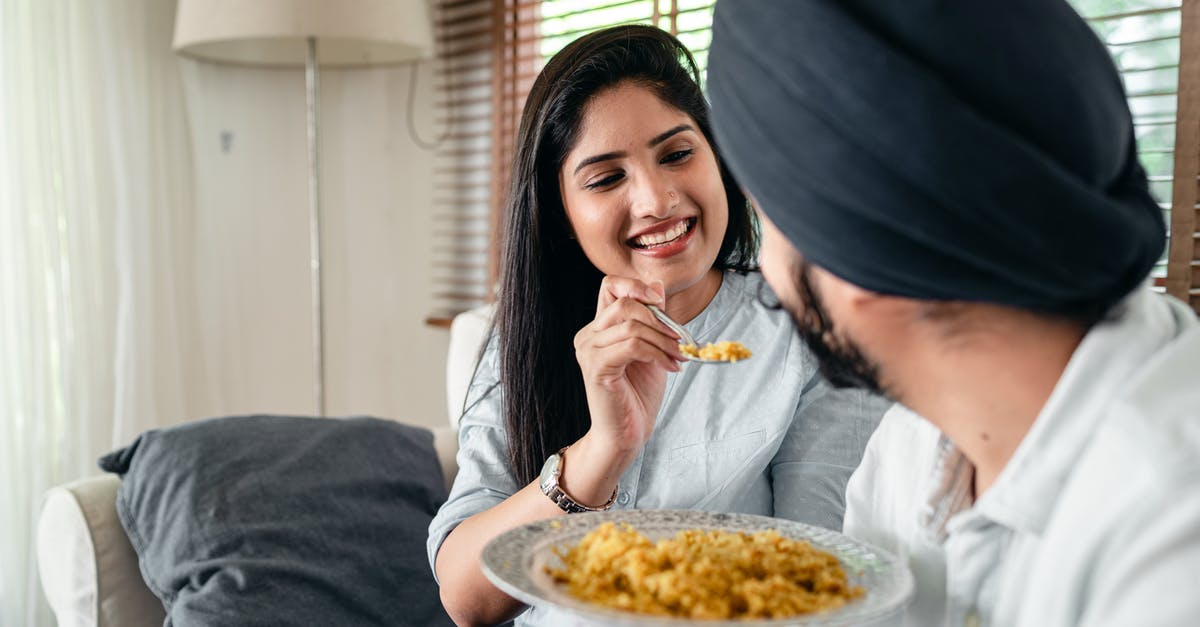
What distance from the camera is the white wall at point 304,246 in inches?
126

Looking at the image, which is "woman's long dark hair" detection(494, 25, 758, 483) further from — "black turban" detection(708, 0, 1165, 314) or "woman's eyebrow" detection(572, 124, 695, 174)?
"black turban" detection(708, 0, 1165, 314)

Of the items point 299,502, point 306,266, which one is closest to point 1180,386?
point 299,502

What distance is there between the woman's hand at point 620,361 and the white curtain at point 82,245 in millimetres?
2035

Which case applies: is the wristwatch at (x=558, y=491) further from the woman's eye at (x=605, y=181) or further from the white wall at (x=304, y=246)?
the white wall at (x=304, y=246)

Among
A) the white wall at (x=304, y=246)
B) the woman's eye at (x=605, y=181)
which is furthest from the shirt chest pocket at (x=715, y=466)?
the white wall at (x=304, y=246)

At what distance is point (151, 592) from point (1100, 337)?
5.46 ft

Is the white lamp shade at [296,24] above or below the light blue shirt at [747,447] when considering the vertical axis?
above

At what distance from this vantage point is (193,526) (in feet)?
5.73

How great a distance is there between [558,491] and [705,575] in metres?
0.52

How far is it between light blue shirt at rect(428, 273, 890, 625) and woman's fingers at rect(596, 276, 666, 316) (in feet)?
0.78

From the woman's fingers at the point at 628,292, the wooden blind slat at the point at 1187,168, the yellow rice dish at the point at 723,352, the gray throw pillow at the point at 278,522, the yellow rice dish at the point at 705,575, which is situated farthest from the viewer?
the wooden blind slat at the point at 1187,168

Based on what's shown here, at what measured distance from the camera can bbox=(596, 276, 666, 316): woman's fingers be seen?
1351 millimetres

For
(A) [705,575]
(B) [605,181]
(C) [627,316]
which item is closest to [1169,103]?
(B) [605,181]

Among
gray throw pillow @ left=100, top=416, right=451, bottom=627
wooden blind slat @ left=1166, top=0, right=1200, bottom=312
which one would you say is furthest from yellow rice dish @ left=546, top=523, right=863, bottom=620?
wooden blind slat @ left=1166, top=0, right=1200, bottom=312
